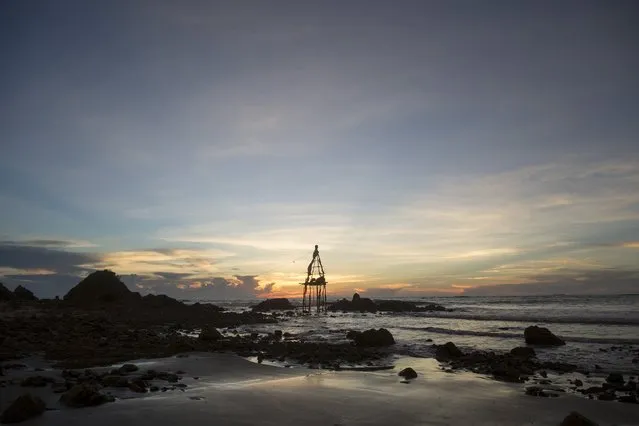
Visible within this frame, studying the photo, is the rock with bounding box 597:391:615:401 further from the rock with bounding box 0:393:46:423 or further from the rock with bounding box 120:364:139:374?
the rock with bounding box 0:393:46:423

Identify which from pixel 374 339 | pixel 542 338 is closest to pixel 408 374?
pixel 374 339

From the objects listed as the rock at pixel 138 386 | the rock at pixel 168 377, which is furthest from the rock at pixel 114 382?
the rock at pixel 168 377

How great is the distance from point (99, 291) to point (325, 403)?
45474 millimetres

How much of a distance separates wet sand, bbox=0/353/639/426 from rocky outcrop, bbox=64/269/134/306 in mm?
37220

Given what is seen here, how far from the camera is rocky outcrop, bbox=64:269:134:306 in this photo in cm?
4456

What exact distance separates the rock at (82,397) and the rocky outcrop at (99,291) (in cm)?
4004

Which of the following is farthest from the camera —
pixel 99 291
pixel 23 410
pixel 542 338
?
pixel 99 291

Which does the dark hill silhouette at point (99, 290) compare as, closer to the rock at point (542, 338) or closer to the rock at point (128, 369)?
the rock at point (128, 369)

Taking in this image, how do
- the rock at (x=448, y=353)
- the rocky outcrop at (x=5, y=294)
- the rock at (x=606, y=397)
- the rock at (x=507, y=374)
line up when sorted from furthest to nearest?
1. the rocky outcrop at (x=5, y=294)
2. the rock at (x=448, y=353)
3. the rock at (x=507, y=374)
4. the rock at (x=606, y=397)

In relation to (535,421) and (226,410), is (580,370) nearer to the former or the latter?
(535,421)

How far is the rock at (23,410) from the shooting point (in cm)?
720

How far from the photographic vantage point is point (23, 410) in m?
7.42

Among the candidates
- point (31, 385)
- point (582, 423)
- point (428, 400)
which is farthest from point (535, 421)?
point (31, 385)

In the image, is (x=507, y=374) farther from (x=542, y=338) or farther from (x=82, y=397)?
(x=82, y=397)
